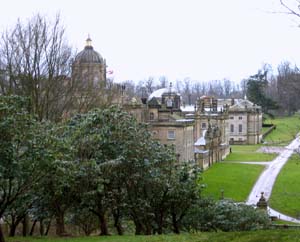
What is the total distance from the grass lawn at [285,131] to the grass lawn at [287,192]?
261 centimetres

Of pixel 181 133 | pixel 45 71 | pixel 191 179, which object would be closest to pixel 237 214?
pixel 191 179

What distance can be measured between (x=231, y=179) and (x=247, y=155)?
23408 millimetres

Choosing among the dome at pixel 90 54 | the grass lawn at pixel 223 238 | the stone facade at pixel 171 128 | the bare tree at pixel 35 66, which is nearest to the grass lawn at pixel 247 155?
the stone facade at pixel 171 128

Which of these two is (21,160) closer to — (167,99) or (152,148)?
(152,148)

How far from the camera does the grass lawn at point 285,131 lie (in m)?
18.0

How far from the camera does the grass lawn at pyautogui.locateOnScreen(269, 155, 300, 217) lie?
117ft

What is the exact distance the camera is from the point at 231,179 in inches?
1957

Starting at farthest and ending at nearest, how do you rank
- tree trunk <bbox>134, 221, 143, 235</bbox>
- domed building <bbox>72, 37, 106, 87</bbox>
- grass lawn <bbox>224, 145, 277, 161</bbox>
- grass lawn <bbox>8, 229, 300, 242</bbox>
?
grass lawn <bbox>224, 145, 277, 161</bbox>
domed building <bbox>72, 37, 106, 87</bbox>
tree trunk <bbox>134, 221, 143, 235</bbox>
grass lawn <bbox>8, 229, 300, 242</bbox>

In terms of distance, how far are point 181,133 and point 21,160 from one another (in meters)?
39.8

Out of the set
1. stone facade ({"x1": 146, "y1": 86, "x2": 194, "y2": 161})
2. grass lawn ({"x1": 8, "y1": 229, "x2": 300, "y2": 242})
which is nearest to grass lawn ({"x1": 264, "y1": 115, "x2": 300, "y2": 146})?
grass lawn ({"x1": 8, "y1": 229, "x2": 300, "y2": 242})

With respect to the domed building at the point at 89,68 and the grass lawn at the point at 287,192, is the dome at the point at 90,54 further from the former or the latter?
the grass lawn at the point at 287,192

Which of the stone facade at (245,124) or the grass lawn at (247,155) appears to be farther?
the stone facade at (245,124)

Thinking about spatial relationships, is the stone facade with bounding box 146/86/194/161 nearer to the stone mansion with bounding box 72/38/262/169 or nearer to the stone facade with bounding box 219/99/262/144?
the stone mansion with bounding box 72/38/262/169

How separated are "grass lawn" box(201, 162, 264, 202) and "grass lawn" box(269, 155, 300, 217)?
230cm
